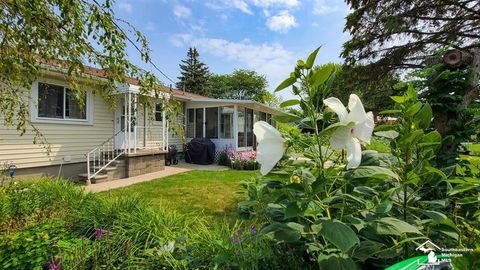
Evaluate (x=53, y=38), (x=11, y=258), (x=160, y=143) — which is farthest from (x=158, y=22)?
(x=160, y=143)

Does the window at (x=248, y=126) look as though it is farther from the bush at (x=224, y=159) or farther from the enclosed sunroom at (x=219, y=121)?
the bush at (x=224, y=159)

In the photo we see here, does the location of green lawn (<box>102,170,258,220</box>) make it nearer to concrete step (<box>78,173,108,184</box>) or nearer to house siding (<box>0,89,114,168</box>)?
concrete step (<box>78,173,108,184</box>)

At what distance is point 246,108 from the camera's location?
15.6 metres

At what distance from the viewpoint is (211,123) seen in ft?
48.0

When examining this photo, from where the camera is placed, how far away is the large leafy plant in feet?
3.41

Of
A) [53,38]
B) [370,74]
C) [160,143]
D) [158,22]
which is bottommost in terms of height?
[160,143]

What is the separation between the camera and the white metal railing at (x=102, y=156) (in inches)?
367

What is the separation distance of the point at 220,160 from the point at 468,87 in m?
11.5

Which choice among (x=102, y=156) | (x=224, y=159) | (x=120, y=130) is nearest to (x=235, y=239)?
(x=102, y=156)

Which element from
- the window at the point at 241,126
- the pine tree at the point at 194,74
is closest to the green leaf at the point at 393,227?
the window at the point at 241,126

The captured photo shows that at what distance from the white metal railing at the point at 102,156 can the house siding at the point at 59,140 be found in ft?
0.69

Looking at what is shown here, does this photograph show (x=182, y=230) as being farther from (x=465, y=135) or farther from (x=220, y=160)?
(x=220, y=160)

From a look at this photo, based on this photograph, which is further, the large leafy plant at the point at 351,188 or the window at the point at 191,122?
the window at the point at 191,122

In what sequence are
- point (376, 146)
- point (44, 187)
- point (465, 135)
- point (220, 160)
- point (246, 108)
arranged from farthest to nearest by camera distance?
point (246, 108) → point (220, 160) → point (44, 187) → point (465, 135) → point (376, 146)
